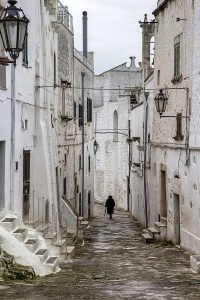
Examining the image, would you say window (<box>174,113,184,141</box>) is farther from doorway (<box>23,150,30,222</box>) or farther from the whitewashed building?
doorway (<box>23,150,30,222</box>)

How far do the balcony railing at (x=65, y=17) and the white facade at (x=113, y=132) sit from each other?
15776 millimetres

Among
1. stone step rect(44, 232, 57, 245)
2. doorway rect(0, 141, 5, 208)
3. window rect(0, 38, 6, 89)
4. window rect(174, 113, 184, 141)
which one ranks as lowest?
stone step rect(44, 232, 57, 245)

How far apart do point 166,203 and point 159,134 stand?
263 centimetres

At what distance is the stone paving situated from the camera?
30.9ft

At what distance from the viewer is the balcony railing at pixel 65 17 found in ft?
78.6

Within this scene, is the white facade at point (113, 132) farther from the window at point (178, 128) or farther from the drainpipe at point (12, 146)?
the drainpipe at point (12, 146)

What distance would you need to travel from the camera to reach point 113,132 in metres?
45.7

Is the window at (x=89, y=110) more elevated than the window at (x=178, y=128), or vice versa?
the window at (x=89, y=110)

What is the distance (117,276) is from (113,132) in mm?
33068

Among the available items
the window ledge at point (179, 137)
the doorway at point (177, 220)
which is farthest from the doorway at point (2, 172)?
the doorway at point (177, 220)

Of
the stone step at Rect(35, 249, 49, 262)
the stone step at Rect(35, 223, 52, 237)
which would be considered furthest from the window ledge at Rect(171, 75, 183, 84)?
the stone step at Rect(35, 249, 49, 262)

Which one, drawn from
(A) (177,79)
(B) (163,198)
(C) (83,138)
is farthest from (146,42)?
(A) (177,79)

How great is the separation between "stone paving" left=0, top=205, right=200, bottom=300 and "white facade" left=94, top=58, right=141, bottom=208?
20.0 metres

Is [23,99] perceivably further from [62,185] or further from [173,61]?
[62,185]
